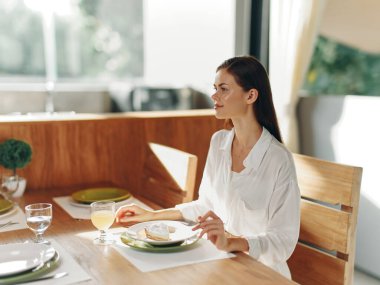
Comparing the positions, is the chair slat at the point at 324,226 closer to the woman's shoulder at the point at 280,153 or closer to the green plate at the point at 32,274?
the woman's shoulder at the point at 280,153

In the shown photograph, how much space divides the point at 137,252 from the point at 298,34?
1.86m

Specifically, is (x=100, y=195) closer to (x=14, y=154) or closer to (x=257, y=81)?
(x=14, y=154)

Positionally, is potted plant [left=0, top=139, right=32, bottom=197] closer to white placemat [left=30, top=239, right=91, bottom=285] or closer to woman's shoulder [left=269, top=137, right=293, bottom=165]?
white placemat [left=30, top=239, right=91, bottom=285]

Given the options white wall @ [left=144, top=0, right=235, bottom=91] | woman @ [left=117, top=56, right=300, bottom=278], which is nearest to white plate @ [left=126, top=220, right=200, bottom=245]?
woman @ [left=117, top=56, right=300, bottom=278]

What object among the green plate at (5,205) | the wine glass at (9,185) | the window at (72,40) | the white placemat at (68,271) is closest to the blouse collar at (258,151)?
the white placemat at (68,271)

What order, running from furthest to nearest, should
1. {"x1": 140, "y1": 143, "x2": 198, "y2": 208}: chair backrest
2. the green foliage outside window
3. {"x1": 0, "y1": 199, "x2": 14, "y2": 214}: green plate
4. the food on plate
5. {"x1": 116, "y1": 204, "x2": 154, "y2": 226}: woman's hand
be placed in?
the green foliage outside window
{"x1": 140, "y1": 143, "x2": 198, "y2": 208}: chair backrest
{"x1": 0, "y1": 199, "x2": 14, "y2": 214}: green plate
{"x1": 116, "y1": 204, "x2": 154, "y2": 226}: woman's hand
the food on plate

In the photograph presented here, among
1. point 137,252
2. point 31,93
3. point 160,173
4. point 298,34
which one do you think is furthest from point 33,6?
point 137,252

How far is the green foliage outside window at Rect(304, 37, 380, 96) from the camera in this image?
2693 millimetres

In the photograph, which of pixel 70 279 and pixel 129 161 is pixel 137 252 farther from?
pixel 129 161

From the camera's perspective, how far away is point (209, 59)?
3568mm

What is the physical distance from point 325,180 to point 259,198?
0.66 feet

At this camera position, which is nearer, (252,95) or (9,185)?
(252,95)

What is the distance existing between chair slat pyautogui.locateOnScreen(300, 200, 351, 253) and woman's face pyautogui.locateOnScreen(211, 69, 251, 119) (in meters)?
0.34

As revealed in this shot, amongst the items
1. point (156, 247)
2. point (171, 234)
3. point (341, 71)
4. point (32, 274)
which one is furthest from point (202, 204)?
point (341, 71)
